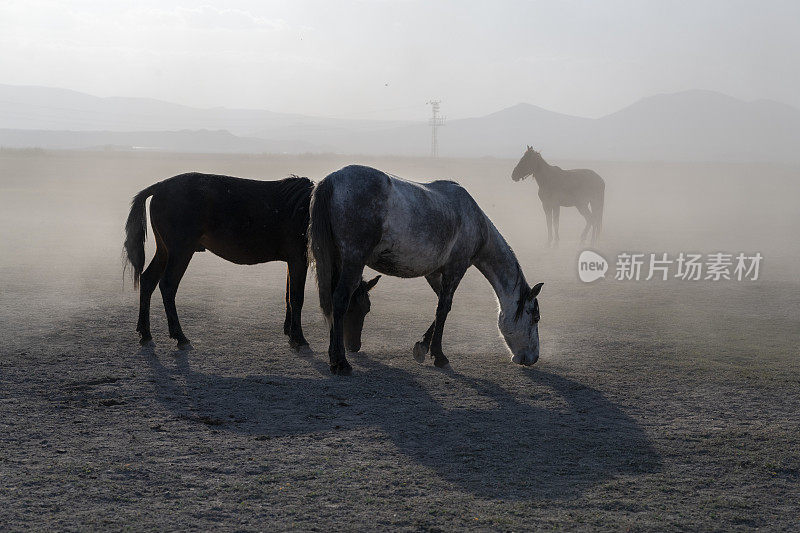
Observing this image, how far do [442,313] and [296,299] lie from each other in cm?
173

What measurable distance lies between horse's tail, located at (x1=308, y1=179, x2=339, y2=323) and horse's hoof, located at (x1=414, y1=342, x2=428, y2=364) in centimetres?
122

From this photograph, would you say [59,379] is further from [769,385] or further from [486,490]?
[769,385]

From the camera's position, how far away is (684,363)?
326 inches

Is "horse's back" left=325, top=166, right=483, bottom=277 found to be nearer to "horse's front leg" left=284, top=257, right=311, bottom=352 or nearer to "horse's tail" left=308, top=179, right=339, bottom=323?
"horse's tail" left=308, top=179, right=339, bottom=323

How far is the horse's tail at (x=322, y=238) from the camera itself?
7262 mm

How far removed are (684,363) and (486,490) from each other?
4.39 metres

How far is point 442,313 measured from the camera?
815 centimetres

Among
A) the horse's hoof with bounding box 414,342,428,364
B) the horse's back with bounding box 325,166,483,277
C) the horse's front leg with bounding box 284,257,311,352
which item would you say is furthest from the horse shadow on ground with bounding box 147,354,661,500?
the horse's back with bounding box 325,166,483,277

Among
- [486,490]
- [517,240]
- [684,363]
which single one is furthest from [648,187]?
[486,490]

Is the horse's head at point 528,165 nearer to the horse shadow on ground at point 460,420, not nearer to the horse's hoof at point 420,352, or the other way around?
the horse's hoof at point 420,352

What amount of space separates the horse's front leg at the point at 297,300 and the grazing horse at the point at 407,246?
529 mm

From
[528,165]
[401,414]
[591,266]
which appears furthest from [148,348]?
[528,165]

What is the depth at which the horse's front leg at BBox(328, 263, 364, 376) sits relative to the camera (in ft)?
24.3

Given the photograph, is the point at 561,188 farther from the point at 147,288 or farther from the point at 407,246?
the point at 147,288
